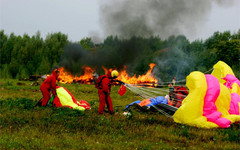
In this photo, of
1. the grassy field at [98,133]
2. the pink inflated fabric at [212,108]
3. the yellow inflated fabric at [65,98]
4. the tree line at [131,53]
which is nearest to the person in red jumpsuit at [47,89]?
the yellow inflated fabric at [65,98]

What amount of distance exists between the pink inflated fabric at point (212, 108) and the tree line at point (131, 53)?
19.1 m

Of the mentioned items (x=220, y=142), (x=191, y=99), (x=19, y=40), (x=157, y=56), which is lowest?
(x=220, y=142)

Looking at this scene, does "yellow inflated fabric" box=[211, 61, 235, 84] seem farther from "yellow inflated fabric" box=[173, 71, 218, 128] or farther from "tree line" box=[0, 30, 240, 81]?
"tree line" box=[0, 30, 240, 81]

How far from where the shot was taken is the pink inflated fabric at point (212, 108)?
8.73 metres

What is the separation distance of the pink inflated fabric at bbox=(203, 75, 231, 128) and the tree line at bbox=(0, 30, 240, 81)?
19062 mm

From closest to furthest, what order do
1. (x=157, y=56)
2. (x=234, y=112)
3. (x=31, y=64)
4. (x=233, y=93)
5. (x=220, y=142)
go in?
1. (x=220, y=142)
2. (x=234, y=112)
3. (x=233, y=93)
4. (x=157, y=56)
5. (x=31, y=64)

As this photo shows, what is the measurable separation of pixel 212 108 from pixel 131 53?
63.5 ft

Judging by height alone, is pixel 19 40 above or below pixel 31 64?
above

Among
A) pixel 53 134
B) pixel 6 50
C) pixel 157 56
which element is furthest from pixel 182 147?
Result: pixel 6 50

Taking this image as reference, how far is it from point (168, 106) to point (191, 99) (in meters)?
2.42

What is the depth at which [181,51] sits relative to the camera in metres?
36.0

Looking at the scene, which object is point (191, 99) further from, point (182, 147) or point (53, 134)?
point (53, 134)

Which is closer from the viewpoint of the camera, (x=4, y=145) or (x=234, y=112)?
(x=4, y=145)

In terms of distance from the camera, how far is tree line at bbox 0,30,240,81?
2825 cm
